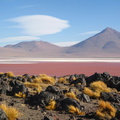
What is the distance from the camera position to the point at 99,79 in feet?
54.8

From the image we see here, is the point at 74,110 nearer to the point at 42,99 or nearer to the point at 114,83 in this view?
the point at 42,99

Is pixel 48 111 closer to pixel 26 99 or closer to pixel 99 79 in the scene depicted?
pixel 26 99

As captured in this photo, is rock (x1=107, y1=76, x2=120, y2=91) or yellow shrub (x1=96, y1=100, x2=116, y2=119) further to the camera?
rock (x1=107, y1=76, x2=120, y2=91)

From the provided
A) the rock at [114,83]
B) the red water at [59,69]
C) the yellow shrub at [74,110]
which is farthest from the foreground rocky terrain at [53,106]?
the red water at [59,69]

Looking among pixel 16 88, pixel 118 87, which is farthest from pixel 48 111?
pixel 118 87

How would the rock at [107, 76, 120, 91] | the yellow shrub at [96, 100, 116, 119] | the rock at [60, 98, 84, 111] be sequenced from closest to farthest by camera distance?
the yellow shrub at [96, 100, 116, 119] → the rock at [60, 98, 84, 111] → the rock at [107, 76, 120, 91]

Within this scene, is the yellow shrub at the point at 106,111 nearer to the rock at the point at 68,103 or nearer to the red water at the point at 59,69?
the rock at the point at 68,103

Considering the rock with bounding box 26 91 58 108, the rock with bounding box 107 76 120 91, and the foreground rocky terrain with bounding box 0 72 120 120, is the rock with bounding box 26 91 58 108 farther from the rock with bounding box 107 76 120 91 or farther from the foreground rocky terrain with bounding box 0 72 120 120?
the rock with bounding box 107 76 120 91

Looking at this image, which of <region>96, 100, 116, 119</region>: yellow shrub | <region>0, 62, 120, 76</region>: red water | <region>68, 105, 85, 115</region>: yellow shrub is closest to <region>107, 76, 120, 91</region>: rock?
<region>96, 100, 116, 119</region>: yellow shrub

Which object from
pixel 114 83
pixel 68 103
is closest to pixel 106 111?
pixel 68 103

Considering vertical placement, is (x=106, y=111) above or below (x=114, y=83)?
below

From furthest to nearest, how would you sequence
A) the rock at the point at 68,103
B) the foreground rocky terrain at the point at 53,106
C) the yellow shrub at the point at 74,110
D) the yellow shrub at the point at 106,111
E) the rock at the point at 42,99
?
the rock at the point at 42,99 < the rock at the point at 68,103 < the yellow shrub at the point at 74,110 < the yellow shrub at the point at 106,111 < the foreground rocky terrain at the point at 53,106

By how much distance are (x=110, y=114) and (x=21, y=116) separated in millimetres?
3284

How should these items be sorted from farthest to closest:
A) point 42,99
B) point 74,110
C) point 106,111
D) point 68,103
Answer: point 42,99
point 68,103
point 74,110
point 106,111
